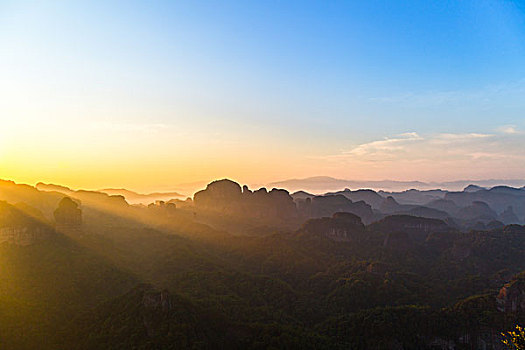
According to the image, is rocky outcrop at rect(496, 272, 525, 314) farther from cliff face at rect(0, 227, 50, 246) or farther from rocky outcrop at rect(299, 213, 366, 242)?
cliff face at rect(0, 227, 50, 246)

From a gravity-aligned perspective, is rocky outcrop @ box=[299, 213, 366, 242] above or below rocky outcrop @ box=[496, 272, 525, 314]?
above

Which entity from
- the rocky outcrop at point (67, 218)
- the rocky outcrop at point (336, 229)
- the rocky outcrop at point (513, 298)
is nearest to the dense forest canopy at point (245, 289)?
the rocky outcrop at point (513, 298)

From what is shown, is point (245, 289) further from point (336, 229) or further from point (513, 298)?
point (336, 229)

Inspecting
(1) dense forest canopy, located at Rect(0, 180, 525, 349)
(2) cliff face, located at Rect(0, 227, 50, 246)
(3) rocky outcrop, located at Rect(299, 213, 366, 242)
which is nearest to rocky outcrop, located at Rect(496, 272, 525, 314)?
(1) dense forest canopy, located at Rect(0, 180, 525, 349)

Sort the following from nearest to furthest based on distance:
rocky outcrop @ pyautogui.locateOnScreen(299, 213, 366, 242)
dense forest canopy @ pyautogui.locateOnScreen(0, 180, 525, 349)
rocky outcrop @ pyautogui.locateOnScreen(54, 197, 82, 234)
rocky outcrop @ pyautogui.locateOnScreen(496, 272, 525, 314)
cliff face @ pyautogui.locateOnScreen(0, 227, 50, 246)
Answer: dense forest canopy @ pyautogui.locateOnScreen(0, 180, 525, 349) < rocky outcrop @ pyautogui.locateOnScreen(496, 272, 525, 314) < cliff face @ pyautogui.locateOnScreen(0, 227, 50, 246) < rocky outcrop @ pyautogui.locateOnScreen(54, 197, 82, 234) < rocky outcrop @ pyautogui.locateOnScreen(299, 213, 366, 242)

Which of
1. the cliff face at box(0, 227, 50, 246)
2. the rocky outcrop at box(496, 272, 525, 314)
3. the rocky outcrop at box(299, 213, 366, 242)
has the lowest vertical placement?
the rocky outcrop at box(496, 272, 525, 314)

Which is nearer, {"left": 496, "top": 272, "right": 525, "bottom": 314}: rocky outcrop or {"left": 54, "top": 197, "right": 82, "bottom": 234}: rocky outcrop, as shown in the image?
{"left": 496, "top": 272, "right": 525, "bottom": 314}: rocky outcrop

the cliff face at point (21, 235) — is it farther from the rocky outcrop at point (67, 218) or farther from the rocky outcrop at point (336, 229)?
the rocky outcrop at point (336, 229)

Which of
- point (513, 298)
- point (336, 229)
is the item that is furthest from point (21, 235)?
point (336, 229)

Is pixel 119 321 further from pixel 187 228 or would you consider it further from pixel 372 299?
pixel 187 228

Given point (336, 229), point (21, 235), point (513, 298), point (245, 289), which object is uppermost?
point (21, 235)

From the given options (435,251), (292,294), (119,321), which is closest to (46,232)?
(119,321)
